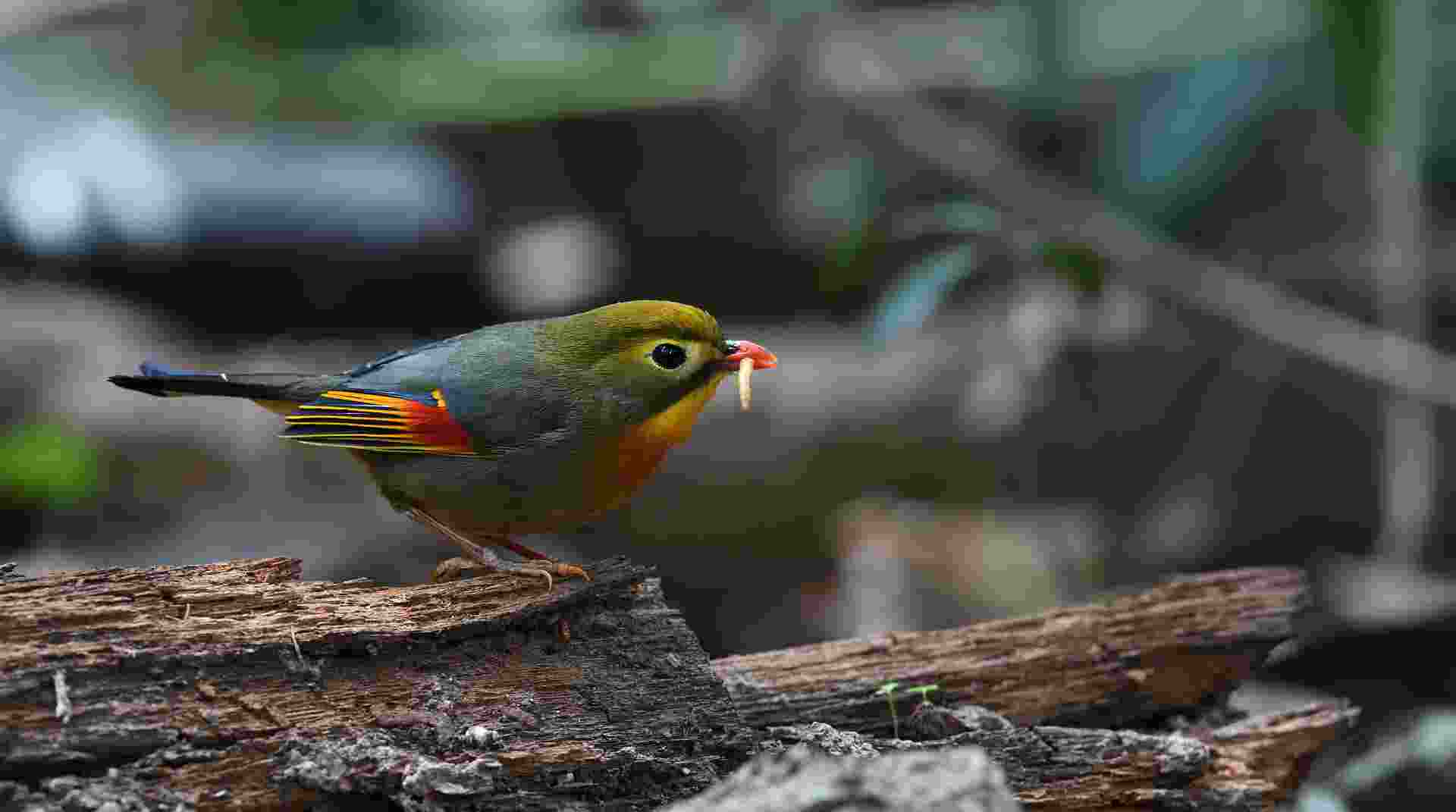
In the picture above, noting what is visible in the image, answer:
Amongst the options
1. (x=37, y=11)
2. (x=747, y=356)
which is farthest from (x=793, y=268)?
(x=747, y=356)

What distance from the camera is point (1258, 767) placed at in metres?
3.29

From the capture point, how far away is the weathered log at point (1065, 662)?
321 centimetres

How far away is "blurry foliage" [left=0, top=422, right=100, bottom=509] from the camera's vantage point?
19.7 feet

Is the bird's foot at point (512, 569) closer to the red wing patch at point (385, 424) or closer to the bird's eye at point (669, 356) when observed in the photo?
the red wing patch at point (385, 424)

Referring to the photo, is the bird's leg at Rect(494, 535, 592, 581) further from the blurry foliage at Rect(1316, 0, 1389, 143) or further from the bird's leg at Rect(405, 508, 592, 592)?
the blurry foliage at Rect(1316, 0, 1389, 143)

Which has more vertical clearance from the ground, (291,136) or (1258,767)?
(291,136)

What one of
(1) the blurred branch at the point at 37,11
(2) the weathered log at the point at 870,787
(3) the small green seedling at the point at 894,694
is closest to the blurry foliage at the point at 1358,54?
(3) the small green seedling at the point at 894,694

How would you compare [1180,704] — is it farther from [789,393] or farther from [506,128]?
[506,128]

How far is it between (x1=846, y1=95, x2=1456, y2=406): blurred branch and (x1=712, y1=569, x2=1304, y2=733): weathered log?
2.16 m

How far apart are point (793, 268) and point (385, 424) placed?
4.97 metres

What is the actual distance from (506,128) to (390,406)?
5033 mm

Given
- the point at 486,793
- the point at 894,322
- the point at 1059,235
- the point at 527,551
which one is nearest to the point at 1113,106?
the point at 1059,235

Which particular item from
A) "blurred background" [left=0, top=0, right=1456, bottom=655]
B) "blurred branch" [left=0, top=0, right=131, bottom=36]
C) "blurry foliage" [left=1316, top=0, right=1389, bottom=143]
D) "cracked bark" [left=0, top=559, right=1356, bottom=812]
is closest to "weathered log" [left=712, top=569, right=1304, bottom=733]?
"cracked bark" [left=0, top=559, right=1356, bottom=812]

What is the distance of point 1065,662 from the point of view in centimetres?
342
